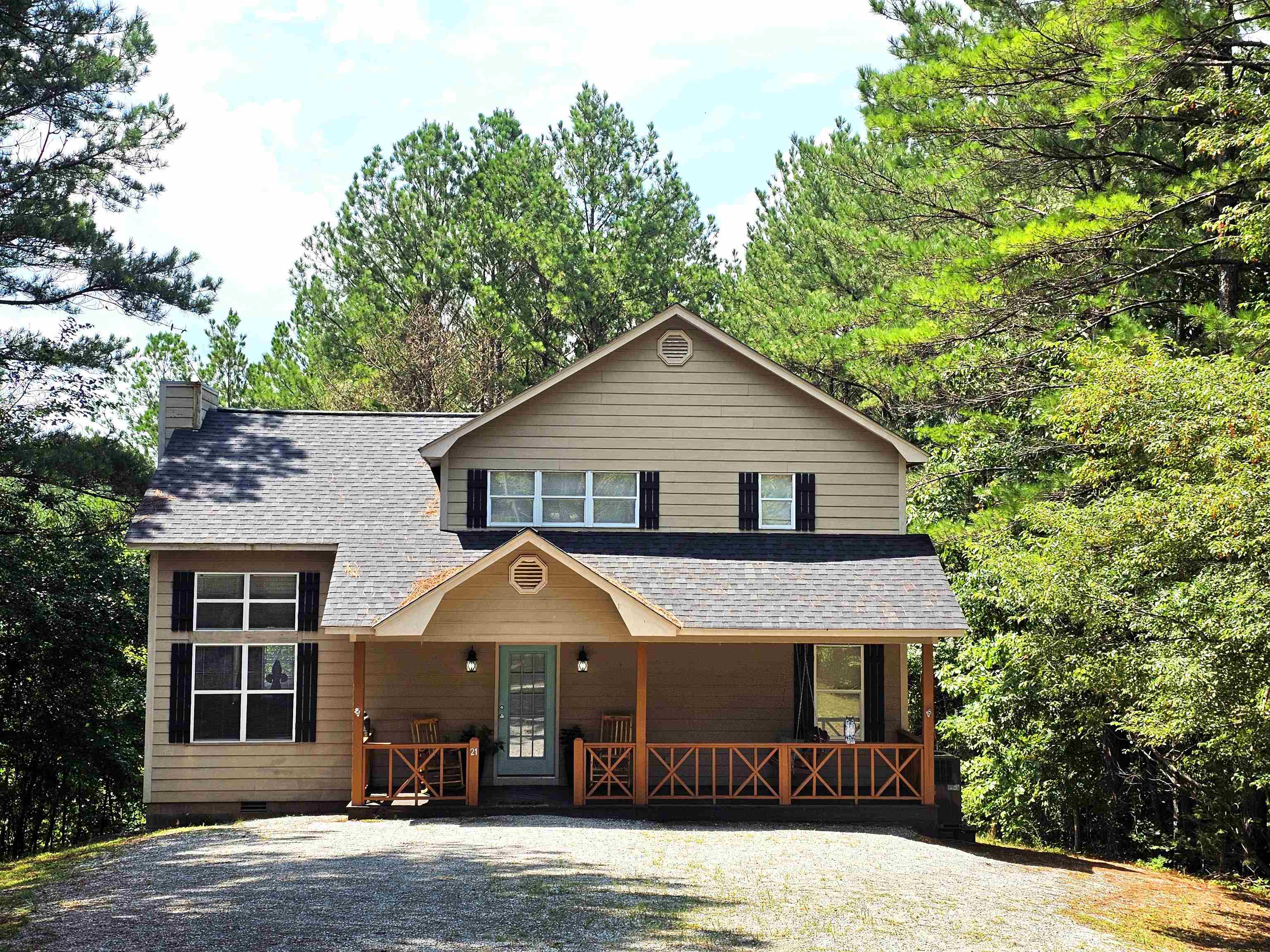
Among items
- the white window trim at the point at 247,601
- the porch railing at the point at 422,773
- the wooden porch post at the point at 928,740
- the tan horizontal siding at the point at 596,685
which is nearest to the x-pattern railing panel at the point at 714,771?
the tan horizontal siding at the point at 596,685

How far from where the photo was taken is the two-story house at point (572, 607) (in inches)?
626

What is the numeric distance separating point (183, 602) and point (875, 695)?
33.3ft

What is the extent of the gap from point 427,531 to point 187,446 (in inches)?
176

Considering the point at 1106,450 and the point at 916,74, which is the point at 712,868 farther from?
the point at 916,74

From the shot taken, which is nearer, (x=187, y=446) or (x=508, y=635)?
(x=508, y=635)

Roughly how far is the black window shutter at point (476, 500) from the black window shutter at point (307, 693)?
2.89m

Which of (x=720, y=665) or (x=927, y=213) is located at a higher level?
(x=927, y=213)

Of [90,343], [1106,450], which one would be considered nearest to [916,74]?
[1106,450]

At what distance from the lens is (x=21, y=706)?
836 inches

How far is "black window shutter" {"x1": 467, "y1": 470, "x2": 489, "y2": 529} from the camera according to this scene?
17.9 meters

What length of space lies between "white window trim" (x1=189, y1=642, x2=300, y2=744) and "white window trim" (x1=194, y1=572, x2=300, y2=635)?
0.18m

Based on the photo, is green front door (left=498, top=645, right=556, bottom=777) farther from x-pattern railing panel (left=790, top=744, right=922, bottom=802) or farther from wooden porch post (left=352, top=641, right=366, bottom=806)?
x-pattern railing panel (left=790, top=744, right=922, bottom=802)

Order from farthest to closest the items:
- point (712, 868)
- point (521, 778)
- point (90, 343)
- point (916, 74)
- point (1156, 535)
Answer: point (90, 343), point (916, 74), point (521, 778), point (1156, 535), point (712, 868)

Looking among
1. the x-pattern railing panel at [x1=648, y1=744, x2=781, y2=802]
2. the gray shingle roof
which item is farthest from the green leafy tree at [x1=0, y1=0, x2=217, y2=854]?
the x-pattern railing panel at [x1=648, y1=744, x2=781, y2=802]
